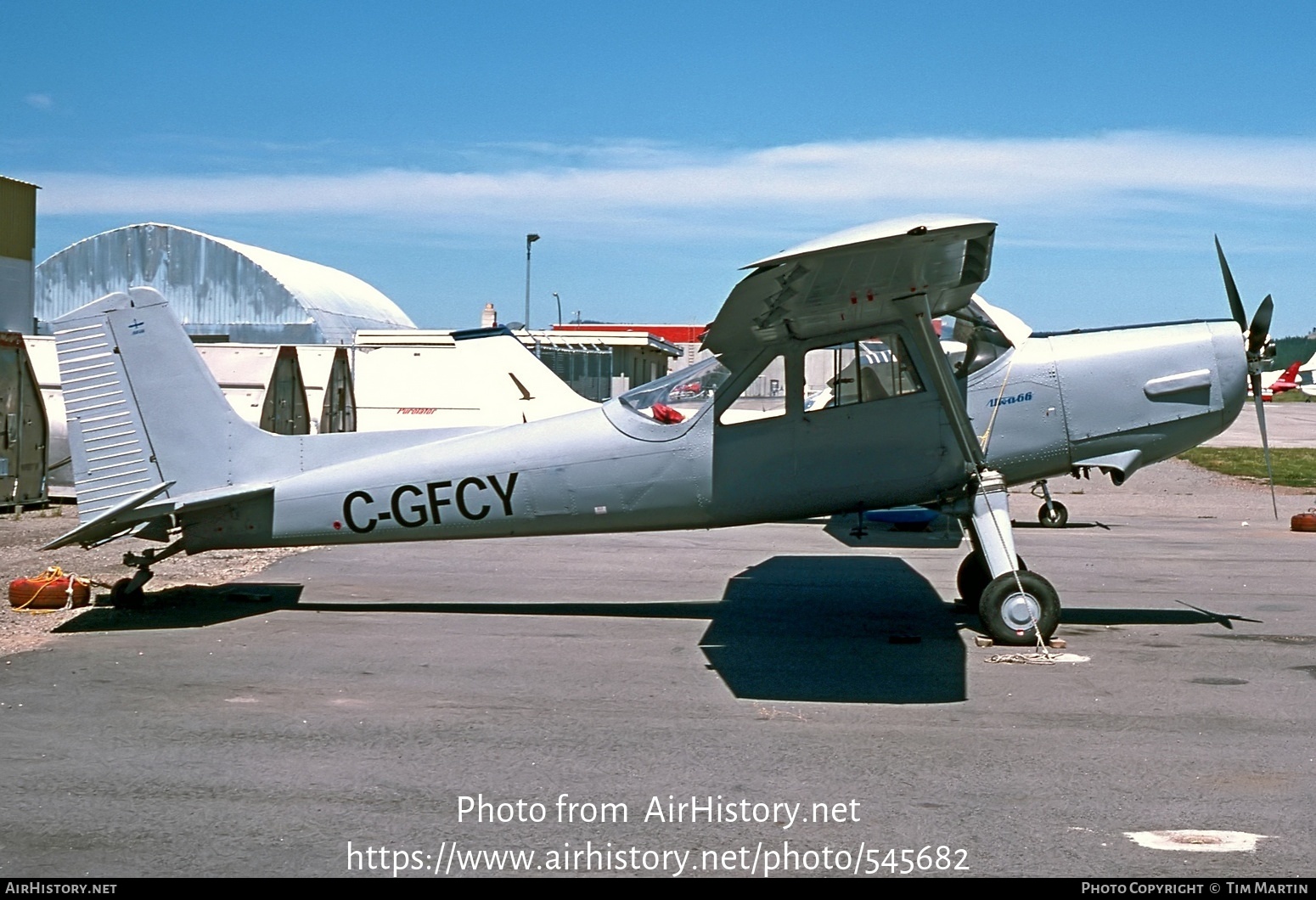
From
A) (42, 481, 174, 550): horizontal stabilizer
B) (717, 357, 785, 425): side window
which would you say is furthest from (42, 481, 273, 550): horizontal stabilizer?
(717, 357, 785, 425): side window

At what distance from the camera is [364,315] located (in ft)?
142

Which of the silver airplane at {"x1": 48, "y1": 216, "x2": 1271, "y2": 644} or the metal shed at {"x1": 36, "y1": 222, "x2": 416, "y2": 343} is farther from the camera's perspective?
the metal shed at {"x1": 36, "y1": 222, "x2": 416, "y2": 343}

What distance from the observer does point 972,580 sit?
9.68 m

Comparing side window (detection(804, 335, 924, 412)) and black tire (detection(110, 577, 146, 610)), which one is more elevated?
side window (detection(804, 335, 924, 412))

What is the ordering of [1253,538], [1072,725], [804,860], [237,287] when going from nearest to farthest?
[804,860] < [1072,725] < [1253,538] < [237,287]

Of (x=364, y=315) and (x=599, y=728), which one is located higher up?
(x=364, y=315)

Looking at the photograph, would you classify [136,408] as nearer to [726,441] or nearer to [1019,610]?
[726,441]

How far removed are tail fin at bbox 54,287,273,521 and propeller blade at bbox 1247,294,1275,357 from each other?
752 cm

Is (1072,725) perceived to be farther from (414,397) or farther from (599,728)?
(414,397)

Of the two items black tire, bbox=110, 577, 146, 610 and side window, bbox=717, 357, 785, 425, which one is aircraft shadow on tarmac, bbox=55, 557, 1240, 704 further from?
side window, bbox=717, 357, 785, 425

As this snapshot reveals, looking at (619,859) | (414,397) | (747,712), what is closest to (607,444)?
(747,712)

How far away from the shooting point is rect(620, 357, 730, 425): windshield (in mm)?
9086

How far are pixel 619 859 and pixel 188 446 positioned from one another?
6.03 meters

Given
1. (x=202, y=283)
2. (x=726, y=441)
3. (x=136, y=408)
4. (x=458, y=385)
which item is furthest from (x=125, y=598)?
(x=202, y=283)
